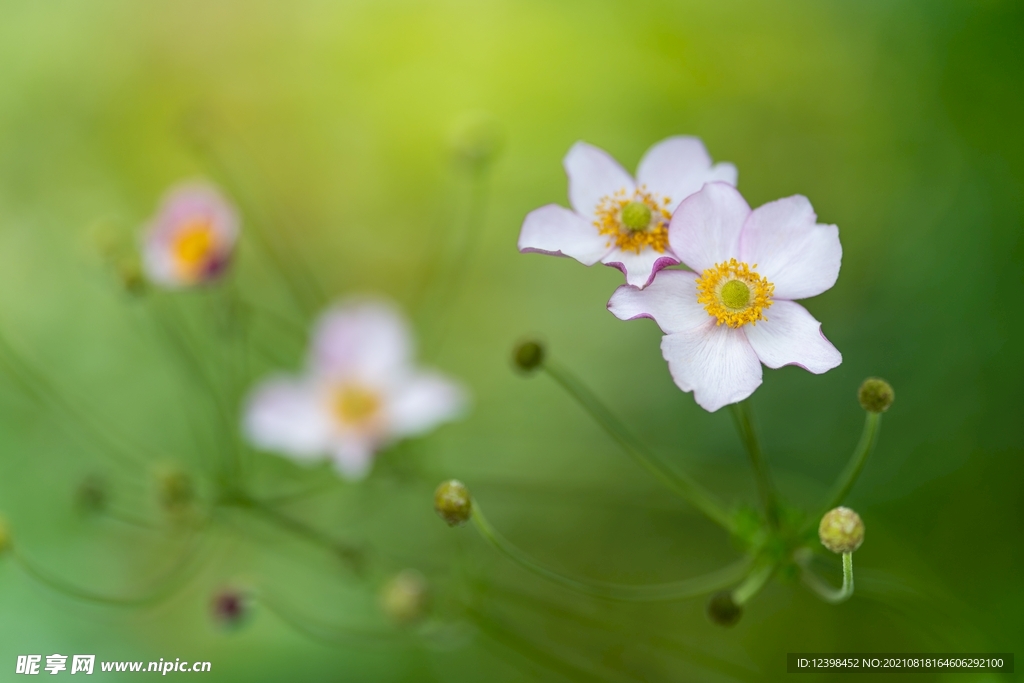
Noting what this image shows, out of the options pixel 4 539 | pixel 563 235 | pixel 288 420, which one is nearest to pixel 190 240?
pixel 288 420

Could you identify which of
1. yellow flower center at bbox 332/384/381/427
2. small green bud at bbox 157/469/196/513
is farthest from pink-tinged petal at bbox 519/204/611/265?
→ yellow flower center at bbox 332/384/381/427

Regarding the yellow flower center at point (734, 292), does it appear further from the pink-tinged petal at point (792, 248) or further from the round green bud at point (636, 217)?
the round green bud at point (636, 217)

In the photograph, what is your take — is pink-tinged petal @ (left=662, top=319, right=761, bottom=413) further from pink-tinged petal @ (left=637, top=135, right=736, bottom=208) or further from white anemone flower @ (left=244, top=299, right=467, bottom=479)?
white anemone flower @ (left=244, top=299, right=467, bottom=479)

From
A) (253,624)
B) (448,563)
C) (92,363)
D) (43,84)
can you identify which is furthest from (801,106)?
(43,84)

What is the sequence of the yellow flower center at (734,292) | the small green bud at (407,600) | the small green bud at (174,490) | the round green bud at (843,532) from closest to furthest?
the round green bud at (843,532), the yellow flower center at (734,292), the small green bud at (407,600), the small green bud at (174,490)

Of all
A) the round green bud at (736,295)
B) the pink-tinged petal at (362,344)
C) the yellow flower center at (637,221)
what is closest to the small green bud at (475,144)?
the pink-tinged petal at (362,344)
